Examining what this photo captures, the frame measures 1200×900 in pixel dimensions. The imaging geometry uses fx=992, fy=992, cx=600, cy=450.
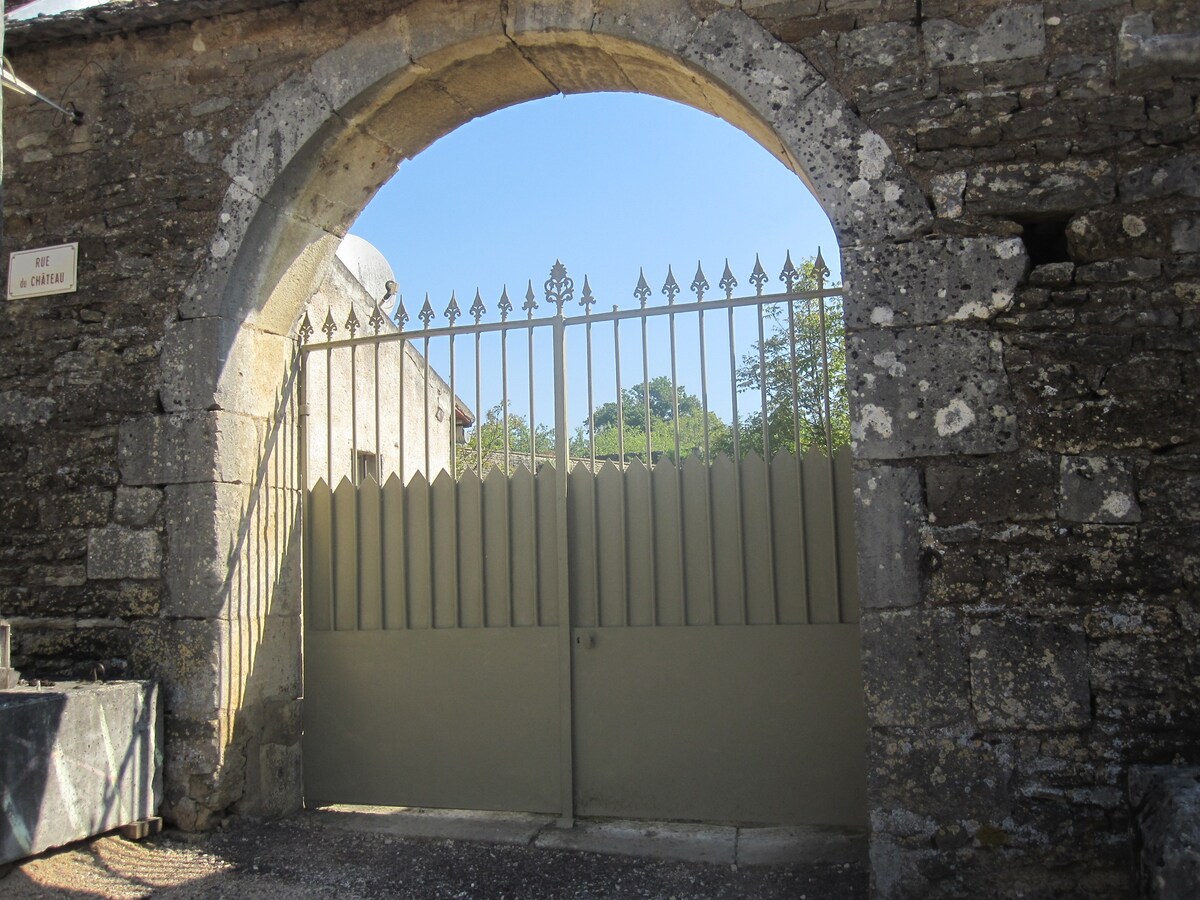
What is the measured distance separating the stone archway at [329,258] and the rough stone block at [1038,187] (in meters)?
0.16

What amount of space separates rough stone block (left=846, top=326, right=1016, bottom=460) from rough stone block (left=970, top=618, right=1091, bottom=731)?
58 cm

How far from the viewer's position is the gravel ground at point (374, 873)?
339 cm

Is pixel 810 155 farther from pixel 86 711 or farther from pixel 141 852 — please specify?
pixel 141 852

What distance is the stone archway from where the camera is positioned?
3.31 metres

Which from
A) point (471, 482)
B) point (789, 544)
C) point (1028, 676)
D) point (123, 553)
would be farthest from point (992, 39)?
point (123, 553)

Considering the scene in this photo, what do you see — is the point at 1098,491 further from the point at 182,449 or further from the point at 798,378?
the point at 182,449

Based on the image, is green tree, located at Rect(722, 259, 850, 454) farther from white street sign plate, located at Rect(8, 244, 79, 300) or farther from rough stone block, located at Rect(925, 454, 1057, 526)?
white street sign plate, located at Rect(8, 244, 79, 300)

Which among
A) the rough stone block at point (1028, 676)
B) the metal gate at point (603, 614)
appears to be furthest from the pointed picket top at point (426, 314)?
the rough stone block at point (1028, 676)

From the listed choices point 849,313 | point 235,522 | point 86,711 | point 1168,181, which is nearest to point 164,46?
point 235,522

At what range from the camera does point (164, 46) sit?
14.3 feet

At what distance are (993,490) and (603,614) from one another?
167cm

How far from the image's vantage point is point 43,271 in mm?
4371

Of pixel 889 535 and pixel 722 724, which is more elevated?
pixel 889 535

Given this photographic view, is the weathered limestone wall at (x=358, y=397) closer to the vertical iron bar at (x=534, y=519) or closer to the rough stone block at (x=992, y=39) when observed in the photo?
the vertical iron bar at (x=534, y=519)
